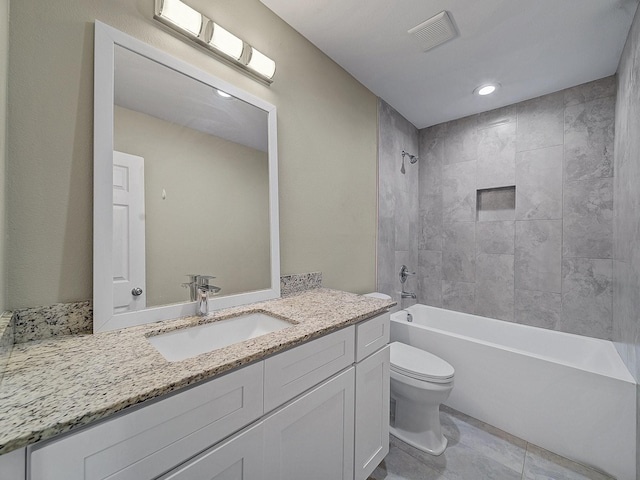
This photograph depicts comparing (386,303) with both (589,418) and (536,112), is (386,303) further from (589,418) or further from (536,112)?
(536,112)

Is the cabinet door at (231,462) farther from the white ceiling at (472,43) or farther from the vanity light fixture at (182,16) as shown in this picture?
the white ceiling at (472,43)

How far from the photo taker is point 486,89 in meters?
2.19

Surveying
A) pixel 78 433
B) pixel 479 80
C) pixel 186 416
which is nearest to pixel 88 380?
pixel 78 433

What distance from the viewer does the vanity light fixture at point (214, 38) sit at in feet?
3.59

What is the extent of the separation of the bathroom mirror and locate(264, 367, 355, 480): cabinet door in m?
0.58

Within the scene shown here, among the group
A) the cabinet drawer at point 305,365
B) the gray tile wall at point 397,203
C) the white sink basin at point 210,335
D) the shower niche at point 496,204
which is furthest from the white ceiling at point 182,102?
the shower niche at point 496,204

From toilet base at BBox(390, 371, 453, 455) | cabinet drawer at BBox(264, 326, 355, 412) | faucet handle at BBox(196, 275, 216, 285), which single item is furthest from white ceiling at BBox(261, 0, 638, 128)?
toilet base at BBox(390, 371, 453, 455)

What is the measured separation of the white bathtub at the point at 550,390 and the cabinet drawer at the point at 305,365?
4.24ft

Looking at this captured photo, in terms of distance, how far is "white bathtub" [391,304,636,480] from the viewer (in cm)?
143

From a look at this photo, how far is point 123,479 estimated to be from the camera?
1.84 feet

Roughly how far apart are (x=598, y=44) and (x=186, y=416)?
9.38 feet

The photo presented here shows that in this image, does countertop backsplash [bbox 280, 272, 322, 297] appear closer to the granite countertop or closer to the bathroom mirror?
the bathroom mirror

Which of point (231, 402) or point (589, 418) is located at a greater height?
point (231, 402)

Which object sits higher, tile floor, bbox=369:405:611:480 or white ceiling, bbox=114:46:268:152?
white ceiling, bbox=114:46:268:152
